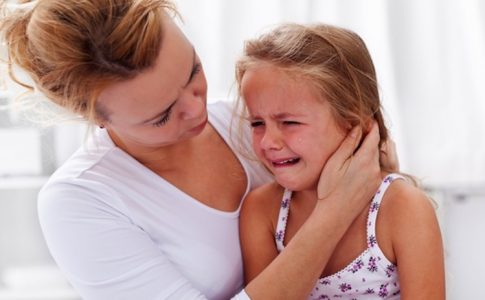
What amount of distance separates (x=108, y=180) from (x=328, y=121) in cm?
43

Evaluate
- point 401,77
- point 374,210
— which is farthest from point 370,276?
point 401,77

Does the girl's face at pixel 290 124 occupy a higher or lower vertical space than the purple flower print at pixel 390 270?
higher

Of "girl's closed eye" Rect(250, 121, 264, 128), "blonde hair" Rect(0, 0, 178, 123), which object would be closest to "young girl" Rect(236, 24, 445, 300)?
"girl's closed eye" Rect(250, 121, 264, 128)

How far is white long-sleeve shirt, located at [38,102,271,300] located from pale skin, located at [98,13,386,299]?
0.14 feet


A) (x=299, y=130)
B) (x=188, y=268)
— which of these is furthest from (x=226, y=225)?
(x=299, y=130)

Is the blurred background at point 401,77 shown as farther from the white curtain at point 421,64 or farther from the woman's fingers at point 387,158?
the woman's fingers at point 387,158

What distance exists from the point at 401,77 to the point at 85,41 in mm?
1249

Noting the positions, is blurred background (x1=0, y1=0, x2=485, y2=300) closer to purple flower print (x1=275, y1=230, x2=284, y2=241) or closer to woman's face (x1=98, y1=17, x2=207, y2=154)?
purple flower print (x1=275, y1=230, x2=284, y2=241)

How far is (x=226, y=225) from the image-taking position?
1.42 meters

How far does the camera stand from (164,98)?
116cm

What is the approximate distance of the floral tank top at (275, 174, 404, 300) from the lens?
1.38 m

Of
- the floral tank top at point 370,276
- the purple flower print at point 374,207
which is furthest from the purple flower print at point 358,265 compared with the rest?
the purple flower print at point 374,207

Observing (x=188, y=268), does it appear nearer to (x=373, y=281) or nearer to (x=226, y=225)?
(x=226, y=225)

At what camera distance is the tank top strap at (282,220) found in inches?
58.5
